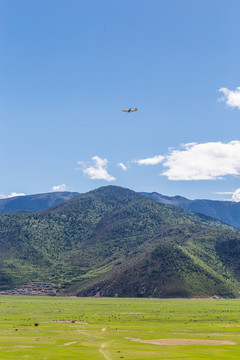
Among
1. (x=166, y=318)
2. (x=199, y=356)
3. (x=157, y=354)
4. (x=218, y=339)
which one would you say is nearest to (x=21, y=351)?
(x=157, y=354)

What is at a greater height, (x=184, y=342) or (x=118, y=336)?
(x=118, y=336)

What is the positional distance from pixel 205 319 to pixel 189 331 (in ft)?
98.7

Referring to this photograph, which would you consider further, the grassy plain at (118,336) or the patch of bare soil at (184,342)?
the patch of bare soil at (184,342)

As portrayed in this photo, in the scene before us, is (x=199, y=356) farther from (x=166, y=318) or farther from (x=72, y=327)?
(x=166, y=318)

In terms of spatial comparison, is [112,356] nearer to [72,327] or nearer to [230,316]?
[72,327]

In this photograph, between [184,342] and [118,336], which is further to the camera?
[118,336]

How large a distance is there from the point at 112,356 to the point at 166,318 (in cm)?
6273

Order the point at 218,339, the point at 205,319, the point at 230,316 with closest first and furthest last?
the point at 218,339 → the point at 205,319 → the point at 230,316

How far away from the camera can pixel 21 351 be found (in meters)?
71.2

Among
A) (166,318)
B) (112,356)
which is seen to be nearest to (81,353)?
(112,356)

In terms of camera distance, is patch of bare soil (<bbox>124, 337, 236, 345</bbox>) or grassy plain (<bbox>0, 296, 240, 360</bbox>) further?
patch of bare soil (<bbox>124, 337, 236, 345</bbox>)

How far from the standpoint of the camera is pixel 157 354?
68938 millimetres

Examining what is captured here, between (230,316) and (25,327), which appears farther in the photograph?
(230,316)

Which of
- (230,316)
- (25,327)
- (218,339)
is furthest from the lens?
(230,316)
